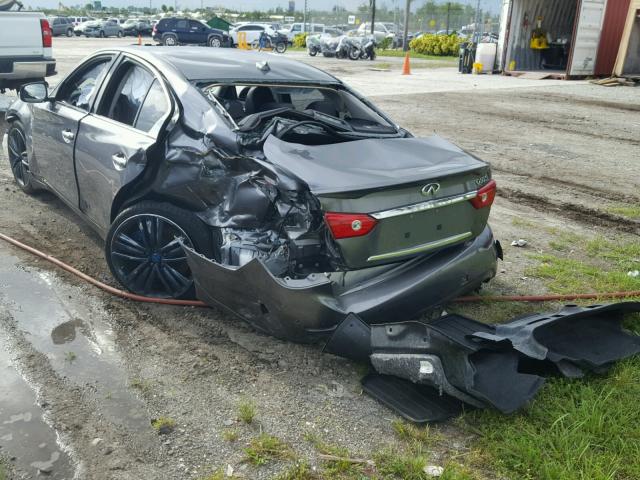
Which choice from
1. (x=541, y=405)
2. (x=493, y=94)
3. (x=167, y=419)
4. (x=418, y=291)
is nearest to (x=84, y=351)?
(x=167, y=419)

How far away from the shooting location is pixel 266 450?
9.25 ft

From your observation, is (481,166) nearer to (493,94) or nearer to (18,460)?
(18,460)

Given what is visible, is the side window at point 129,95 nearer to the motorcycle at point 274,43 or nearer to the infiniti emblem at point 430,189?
the infiniti emblem at point 430,189

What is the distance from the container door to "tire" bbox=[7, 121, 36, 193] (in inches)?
792

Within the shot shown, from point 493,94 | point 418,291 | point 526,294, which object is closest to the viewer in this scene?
point 418,291

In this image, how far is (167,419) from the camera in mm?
3006

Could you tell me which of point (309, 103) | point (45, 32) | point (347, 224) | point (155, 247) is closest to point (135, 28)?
point (45, 32)

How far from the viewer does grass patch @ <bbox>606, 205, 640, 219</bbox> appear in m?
6.52

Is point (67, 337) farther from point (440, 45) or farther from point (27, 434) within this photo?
point (440, 45)

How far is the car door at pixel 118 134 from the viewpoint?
402 cm

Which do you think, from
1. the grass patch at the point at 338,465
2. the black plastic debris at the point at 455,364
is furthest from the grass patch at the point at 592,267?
the grass patch at the point at 338,465

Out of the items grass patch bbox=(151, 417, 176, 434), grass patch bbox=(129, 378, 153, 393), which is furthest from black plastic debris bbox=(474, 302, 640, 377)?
grass patch bbox=(129, 378, 153, 393)

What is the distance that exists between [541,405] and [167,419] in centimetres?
184

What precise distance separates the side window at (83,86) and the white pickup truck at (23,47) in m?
6.03
